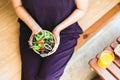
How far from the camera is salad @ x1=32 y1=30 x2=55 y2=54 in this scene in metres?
1.28

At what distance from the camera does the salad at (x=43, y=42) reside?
4.21ft

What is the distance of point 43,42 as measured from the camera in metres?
1.28

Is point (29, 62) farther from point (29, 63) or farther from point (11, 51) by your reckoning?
point (11, 51)

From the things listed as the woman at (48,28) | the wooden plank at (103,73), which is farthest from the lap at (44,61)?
the wooden plank at (103,73)

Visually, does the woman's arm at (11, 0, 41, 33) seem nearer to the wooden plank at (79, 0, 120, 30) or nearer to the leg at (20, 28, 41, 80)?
the leg at (20, 28, 41, 80)

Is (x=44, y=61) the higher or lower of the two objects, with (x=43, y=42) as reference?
lower

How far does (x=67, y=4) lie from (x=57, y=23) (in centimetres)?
13

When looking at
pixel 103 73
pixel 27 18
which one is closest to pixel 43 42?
pixel 27 18

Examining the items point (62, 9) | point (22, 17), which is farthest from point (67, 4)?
point (22, 17)

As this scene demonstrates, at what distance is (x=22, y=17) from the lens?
141 cm

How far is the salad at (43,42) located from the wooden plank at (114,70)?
1.31 feet

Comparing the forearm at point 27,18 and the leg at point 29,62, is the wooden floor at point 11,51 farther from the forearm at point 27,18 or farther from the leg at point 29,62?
the forearm at point 27,18

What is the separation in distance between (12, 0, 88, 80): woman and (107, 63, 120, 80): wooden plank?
0.25 metres

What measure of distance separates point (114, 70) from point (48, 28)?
0.44 m
